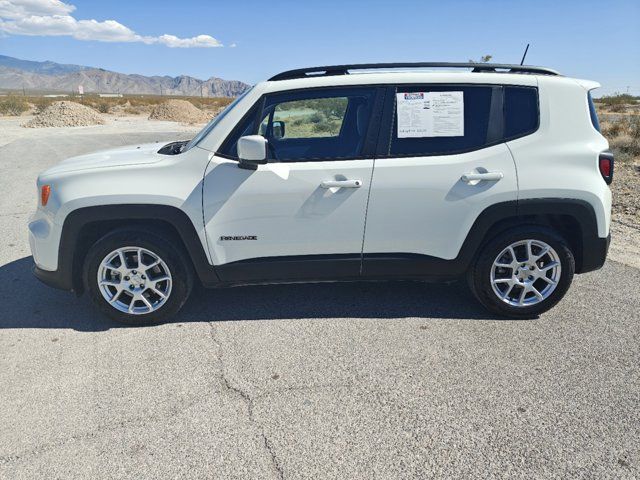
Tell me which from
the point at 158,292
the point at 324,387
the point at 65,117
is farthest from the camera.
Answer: the point at 65,117

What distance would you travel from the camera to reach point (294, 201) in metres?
3.45

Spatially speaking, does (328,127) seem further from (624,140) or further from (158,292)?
(624,140)

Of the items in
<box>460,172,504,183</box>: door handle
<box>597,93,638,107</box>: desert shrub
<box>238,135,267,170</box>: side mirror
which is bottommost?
<box>460,172,504,183</box>: door handle

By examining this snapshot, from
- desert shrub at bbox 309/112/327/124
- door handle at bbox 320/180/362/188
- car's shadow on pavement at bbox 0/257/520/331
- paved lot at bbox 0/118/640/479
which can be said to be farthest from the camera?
desert shrub at bbox 309/112/327/124

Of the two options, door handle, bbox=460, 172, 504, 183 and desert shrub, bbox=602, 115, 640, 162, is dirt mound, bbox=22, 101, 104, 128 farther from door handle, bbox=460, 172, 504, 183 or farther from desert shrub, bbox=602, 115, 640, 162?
door handle, bbox=460, 172, 504, 183

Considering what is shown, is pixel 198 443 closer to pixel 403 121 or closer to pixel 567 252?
pixel 403 121

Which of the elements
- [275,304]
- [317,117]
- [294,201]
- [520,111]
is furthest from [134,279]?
[520,111]

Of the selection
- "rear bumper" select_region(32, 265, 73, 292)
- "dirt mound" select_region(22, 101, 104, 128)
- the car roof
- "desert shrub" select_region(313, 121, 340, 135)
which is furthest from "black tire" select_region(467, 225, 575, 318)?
"dirt mound" select_region(22, 101, 104, 128)

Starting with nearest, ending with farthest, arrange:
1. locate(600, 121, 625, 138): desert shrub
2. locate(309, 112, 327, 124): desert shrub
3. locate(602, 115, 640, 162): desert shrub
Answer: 1. locate(309, 112, 327, 124): desert shrub
2. locate(602, 115, 640, 162): desert shrub
3. locate(600, 121, 625, 138): desert shrub

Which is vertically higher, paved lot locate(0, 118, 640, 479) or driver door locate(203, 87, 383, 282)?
driver door locate(203, 87, 383, 282)

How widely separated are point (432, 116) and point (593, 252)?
165 cm

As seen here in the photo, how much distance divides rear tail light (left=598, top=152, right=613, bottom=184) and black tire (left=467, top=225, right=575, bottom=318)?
0.55 meters

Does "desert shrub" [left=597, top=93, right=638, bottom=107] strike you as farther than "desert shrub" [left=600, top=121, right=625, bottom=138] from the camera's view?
Yes

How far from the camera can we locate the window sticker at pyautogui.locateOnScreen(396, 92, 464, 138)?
349cm
